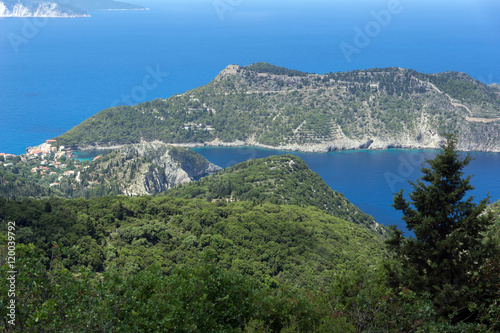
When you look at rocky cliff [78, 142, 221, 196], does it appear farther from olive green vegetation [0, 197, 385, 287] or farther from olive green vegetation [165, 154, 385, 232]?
olive green vegetation [0, 197, 385, 287]

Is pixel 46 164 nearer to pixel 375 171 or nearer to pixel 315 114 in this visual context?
pixel 375 171

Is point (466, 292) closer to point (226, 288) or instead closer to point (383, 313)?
point (383, 313)

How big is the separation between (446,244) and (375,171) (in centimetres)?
7655

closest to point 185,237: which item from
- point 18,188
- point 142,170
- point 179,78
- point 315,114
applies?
point 18,188

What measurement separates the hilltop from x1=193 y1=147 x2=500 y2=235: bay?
420 centimetres

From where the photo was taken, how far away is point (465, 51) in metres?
188

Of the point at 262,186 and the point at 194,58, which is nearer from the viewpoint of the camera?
Result: the point at 262,186

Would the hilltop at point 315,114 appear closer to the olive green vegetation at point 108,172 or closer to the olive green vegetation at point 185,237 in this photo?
the olive green vegetation at point 108,172

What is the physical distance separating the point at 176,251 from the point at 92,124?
285 feet

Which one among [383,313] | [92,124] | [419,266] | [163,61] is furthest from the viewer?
[163,61]

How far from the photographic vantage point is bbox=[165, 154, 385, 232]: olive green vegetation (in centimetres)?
5438

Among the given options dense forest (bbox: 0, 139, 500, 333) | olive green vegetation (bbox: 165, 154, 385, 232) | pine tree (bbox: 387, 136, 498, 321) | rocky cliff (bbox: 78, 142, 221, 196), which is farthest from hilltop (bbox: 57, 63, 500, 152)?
pine tree (bbox: 387, 136, 498, 321)

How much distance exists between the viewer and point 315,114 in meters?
114

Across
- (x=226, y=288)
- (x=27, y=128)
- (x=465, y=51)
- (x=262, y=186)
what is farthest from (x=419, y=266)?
(x=465, y=51)
